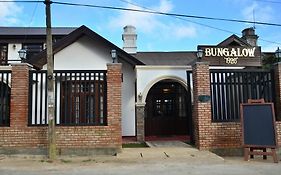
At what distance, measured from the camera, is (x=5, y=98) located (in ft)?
38.1

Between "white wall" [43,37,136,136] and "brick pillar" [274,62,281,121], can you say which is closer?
"brick pillar" [274,62,281,121]

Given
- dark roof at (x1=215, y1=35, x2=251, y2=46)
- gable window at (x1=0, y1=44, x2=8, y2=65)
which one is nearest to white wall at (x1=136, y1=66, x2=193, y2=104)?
dark roof at (x1=215, y1=35, x2=251, y2=46)

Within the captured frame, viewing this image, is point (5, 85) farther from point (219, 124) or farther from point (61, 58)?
point (219, 124)

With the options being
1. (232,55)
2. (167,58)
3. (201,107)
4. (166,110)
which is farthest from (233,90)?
(167,58)

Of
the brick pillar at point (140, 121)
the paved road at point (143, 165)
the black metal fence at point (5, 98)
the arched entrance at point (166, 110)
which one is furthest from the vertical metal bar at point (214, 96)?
the black metal fence at point (5, 98)

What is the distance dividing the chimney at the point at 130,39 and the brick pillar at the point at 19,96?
10.3m

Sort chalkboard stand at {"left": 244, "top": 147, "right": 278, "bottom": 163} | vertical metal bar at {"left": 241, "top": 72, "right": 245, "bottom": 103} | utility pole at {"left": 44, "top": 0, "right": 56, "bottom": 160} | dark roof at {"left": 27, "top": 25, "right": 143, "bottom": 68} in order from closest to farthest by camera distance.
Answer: chalkboard stand at {"left": 244, "top": 147, "right": 278, "bottom": 163} < utility pole at {"left": 44, "top": 0, "right": 56, "bottom": 160} < vertical metal bar at {"left": 241, "top": 72, "right": 245, "bottom": 103} < dark roof at {"left": 27, "top": 25, "right": 143, "bottom": 68}

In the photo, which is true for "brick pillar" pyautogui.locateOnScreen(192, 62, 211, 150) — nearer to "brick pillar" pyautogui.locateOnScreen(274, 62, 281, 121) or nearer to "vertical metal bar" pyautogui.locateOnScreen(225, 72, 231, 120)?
"vertical metal bar" pyautogui.locateOnScreen(225, 72, 231, 120)

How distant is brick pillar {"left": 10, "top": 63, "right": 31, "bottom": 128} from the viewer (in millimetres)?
11156

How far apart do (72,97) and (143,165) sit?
397 cm

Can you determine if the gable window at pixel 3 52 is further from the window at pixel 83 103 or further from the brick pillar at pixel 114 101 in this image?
the brick pillar at pixel 114 101

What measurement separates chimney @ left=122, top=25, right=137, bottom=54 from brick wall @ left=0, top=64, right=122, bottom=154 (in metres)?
10.3

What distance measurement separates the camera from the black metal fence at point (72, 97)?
11.4m

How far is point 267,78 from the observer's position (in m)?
12.4
